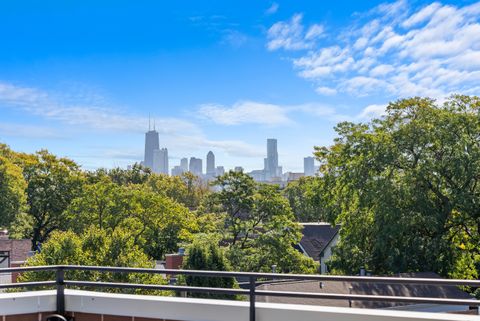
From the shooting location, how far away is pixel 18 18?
19.1 meters

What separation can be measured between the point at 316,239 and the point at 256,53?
662 inches

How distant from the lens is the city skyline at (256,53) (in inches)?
586

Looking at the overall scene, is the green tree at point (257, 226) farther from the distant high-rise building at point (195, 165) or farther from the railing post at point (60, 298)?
the distant high-rise building at point (195, 165)

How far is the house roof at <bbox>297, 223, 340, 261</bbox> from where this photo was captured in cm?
3219

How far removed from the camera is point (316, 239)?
33312 mm

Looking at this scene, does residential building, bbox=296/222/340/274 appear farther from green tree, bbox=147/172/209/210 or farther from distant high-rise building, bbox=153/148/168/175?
distant high-rise building, bbox=153/148/168/175

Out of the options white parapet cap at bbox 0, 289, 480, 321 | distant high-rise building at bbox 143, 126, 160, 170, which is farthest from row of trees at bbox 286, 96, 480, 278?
distant high-rise building at bbox 143, 126, 160, 170

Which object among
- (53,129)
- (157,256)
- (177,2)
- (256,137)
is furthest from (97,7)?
(53,129)

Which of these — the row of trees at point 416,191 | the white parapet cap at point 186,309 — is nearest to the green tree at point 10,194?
the row of trees at point 416,191

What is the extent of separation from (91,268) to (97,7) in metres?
→ 10.9

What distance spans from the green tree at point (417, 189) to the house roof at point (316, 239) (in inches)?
508

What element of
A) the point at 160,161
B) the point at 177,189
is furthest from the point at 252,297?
the point at 160,161

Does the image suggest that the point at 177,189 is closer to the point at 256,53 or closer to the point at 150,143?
the point at 256,53

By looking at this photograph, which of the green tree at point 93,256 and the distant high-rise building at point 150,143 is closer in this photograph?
the green tree at point 93,256
